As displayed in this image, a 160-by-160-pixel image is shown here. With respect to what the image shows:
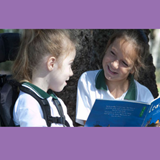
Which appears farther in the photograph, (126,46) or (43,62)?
(126,46)

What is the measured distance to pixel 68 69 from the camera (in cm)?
150

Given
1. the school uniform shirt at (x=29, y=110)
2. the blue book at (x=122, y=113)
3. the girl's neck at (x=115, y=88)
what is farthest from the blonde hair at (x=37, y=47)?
the girl's neck at (x=115, y=88)

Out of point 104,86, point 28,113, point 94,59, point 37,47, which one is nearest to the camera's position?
point 28,113

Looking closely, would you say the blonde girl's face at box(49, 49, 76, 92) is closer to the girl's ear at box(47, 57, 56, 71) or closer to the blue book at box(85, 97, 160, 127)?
the girl's ear at box(47, 57, 56, 71)

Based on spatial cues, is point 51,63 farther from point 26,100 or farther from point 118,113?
point 118,113

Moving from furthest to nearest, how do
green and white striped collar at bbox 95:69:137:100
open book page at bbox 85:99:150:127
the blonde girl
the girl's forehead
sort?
green and white striped collar at bbox 95:69:137:100 < the girl's forehead < open book page at bbox 85:99:150:127 < the blonde girl

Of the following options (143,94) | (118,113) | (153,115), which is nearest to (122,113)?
(118,113)

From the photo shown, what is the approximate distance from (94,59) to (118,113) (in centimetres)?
59

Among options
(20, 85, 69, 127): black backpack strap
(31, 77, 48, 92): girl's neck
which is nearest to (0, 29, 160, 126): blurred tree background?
(31, 77, 48, 92): girl's neck

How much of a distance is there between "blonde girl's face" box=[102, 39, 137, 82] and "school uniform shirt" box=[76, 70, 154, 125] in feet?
0.31

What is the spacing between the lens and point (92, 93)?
190cm

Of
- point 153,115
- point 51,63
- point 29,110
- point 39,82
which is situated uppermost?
point 51,63

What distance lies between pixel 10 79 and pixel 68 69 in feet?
1.13

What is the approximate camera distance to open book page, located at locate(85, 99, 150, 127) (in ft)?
5.17
